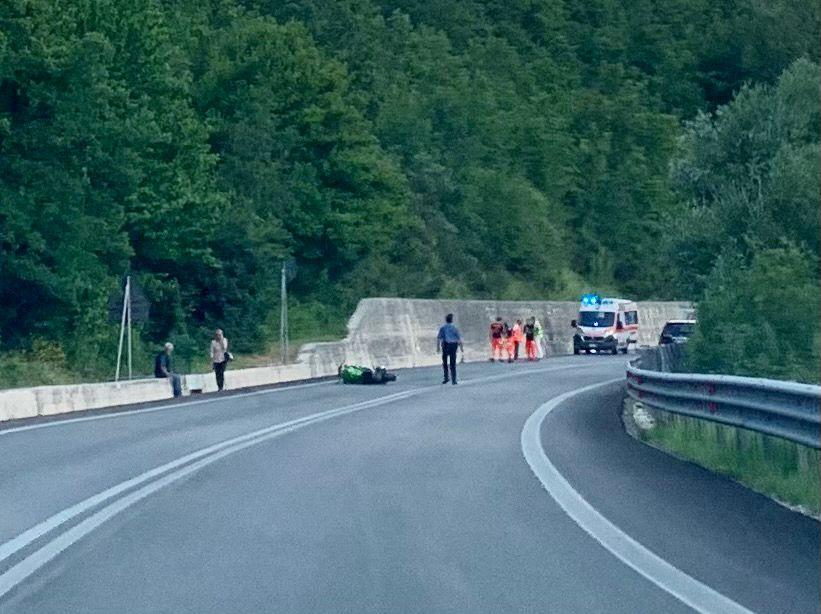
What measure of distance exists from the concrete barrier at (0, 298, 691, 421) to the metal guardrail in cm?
1055

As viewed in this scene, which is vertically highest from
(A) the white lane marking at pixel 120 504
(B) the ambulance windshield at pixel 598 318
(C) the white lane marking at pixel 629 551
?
(B) the ambulance windshield at pixel 598 318

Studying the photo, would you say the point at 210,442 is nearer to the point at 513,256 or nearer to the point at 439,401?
the point at 439,401

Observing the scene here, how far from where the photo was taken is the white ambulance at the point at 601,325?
6862 cm

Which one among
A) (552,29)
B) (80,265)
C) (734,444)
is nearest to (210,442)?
(734,444)

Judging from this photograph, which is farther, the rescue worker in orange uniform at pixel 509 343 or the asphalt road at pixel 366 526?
the rescue worker in orange uniform at pixel 509 343

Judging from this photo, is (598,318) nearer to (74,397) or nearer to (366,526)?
(74,397)

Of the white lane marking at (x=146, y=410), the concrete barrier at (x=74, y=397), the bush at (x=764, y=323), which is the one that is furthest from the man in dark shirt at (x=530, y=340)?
the concrete barrier at (x=74, y=397)

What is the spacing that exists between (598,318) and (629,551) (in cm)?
5820

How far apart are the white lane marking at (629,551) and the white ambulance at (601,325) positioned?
51.1 metres

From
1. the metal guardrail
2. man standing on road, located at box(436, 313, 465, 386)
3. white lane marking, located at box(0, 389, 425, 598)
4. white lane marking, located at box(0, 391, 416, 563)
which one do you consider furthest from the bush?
white lane marking, located at box(0, 391, 416, 563)

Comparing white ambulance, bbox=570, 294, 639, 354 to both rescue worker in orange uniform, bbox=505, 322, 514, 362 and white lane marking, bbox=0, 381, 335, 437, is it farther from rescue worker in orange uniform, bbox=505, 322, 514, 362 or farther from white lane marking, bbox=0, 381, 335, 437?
white lane marking, bbox=0, 381, 335, 437

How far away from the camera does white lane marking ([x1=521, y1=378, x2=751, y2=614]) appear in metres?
9.14

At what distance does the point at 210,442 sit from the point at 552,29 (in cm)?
12277

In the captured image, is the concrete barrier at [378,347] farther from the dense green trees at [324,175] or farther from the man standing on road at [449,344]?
the man standing on road at [449,344]
